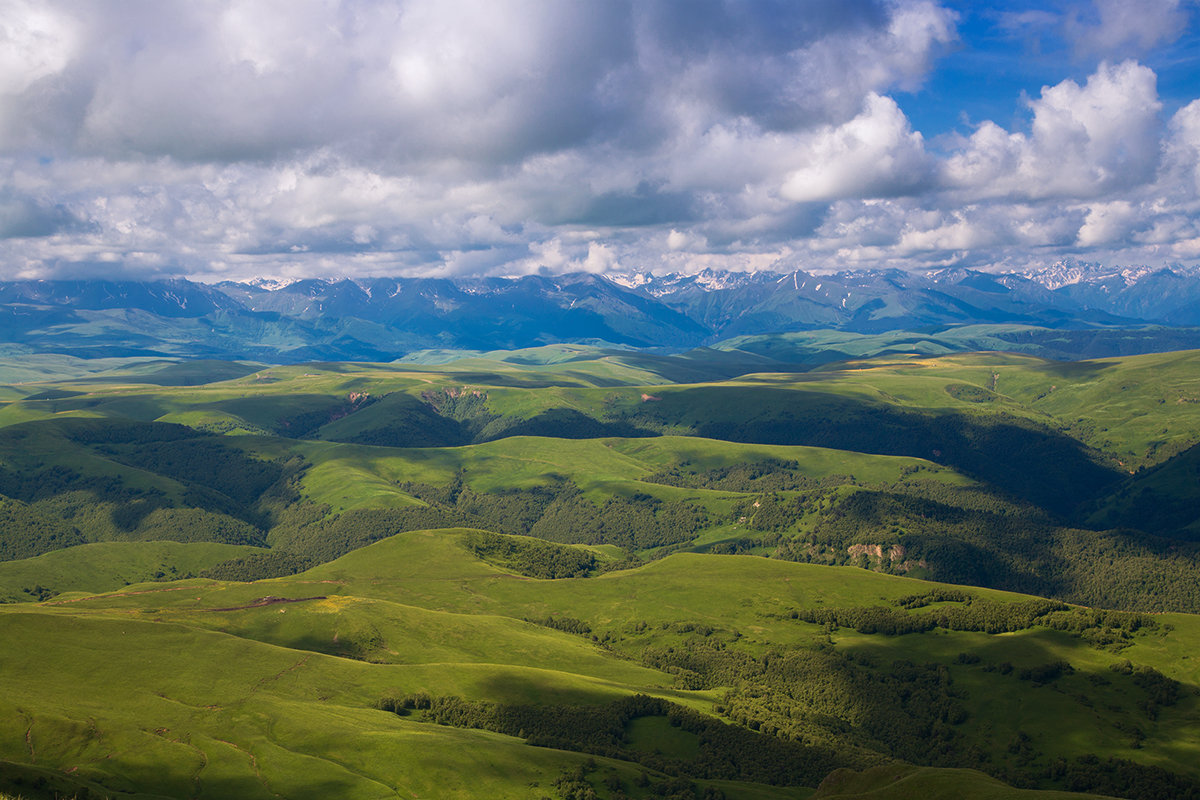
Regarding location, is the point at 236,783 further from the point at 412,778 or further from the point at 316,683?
the point at 316,683

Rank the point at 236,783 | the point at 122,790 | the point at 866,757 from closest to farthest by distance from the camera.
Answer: the point at 122,790 < the point at 236,783 < the point at 866,757

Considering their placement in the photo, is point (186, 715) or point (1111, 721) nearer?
point (186, 715)

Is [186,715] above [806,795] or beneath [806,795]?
above

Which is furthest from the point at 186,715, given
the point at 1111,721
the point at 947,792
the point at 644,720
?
the point at 1111,721

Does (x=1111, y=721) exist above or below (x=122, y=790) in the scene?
below

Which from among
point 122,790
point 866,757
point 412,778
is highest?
point 122,790


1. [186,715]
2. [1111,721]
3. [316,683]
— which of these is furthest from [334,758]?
[1111,721]

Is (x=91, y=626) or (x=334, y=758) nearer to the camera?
(x=334, y=758)

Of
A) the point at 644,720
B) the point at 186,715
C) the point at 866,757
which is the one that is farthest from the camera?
the point at 644,720

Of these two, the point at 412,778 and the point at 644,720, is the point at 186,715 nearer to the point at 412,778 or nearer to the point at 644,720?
the point at 412,778
